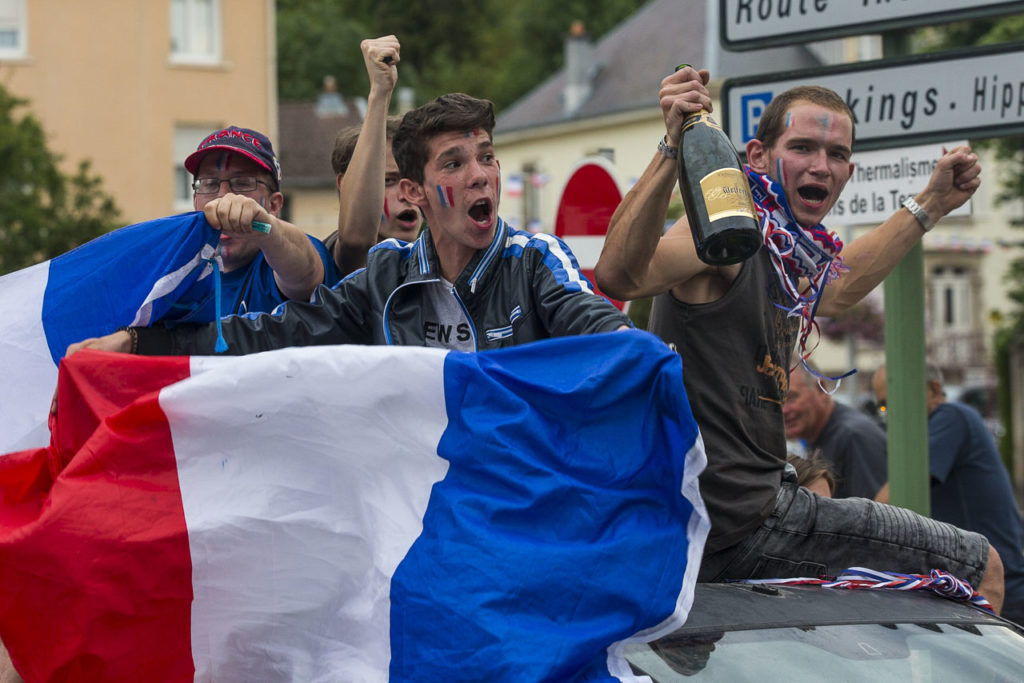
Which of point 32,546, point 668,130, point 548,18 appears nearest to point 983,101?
point 668,130

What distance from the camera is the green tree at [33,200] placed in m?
22.2

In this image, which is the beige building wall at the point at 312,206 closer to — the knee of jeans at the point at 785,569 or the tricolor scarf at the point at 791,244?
the tricolor scarf at the point at 791,244

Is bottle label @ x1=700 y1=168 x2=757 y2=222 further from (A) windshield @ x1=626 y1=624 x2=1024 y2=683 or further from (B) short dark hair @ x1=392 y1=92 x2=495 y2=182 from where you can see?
(A) windshield @ x1=626 y1=624 x2=1024 y2=683

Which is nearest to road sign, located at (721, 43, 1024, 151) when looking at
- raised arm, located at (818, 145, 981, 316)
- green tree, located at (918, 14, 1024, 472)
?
raised arm, located at (818, 145, 981, 316)

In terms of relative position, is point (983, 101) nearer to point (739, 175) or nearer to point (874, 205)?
point (874, 205)

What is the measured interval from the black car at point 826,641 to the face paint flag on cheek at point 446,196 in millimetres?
1184

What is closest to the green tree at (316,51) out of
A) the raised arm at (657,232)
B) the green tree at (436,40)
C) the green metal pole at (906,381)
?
the green tree at (436,40)

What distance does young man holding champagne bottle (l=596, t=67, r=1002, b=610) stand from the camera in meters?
3.59

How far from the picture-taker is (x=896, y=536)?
3.88 metres

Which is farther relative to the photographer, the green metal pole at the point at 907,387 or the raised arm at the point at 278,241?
the green metal pole at the point at 907,387

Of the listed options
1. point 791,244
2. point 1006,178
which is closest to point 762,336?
point 791,244

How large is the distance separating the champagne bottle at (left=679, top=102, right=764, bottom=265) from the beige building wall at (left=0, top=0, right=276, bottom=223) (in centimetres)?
3012

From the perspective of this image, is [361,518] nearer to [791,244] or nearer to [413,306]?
[413,306]

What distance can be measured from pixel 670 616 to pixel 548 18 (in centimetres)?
5272
